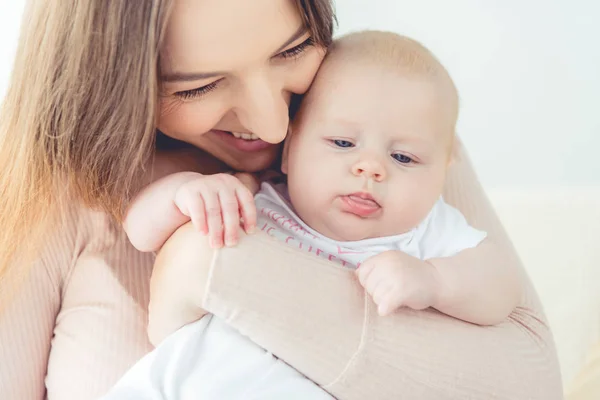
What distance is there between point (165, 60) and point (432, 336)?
1.51 feet

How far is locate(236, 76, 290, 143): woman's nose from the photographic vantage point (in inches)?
37.6

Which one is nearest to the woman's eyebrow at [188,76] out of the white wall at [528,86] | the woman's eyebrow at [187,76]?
the woman's eyebrow at [187,76]

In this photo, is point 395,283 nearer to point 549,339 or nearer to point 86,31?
point 549,339

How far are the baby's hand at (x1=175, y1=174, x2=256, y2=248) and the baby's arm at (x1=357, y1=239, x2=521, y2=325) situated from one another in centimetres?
16

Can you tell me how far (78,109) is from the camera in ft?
3.09

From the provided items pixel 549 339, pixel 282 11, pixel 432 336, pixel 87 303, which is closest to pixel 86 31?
pixel 282 11

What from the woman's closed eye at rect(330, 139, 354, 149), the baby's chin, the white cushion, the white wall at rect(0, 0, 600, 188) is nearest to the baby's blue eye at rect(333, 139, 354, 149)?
the woman's closed eye at rect(330, 139, 354, 149)

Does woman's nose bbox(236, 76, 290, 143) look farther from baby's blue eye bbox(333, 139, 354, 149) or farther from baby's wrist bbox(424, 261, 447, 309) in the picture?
baby's wrist bbox(424, 261, 447, 309)

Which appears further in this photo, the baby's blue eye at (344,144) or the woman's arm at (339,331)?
the baby's blue eye at (344,144)

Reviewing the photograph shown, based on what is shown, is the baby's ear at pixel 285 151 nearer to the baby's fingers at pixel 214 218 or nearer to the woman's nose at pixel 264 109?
the woman's nose at pixel 264 109

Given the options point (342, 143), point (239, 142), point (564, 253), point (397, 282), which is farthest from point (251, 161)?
point (564, 253)

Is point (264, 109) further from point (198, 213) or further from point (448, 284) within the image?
point (448, 284)

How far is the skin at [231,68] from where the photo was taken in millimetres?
879

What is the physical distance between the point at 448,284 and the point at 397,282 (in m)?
0.10
